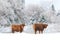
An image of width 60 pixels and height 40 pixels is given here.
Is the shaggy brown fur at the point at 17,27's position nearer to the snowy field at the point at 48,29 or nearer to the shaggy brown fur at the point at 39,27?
the snowy field at the point at 48,29

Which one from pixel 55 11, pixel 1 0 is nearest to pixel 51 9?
pixel 55 11

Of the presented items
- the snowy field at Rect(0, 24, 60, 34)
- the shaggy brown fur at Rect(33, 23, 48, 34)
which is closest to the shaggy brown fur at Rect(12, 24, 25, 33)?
the snowy field at Rect(0, 24, 60, 34)

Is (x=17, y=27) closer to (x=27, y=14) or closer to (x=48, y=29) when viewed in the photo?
(x=27, y=14)

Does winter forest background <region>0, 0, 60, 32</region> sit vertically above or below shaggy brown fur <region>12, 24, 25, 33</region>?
above

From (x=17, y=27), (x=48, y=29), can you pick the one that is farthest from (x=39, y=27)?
(x=17, y=27)

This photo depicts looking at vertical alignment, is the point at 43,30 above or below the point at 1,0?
below

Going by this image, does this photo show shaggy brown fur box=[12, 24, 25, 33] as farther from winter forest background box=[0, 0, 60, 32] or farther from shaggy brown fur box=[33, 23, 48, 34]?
shaggy brown fur box=[33, 23, 48, 34]
